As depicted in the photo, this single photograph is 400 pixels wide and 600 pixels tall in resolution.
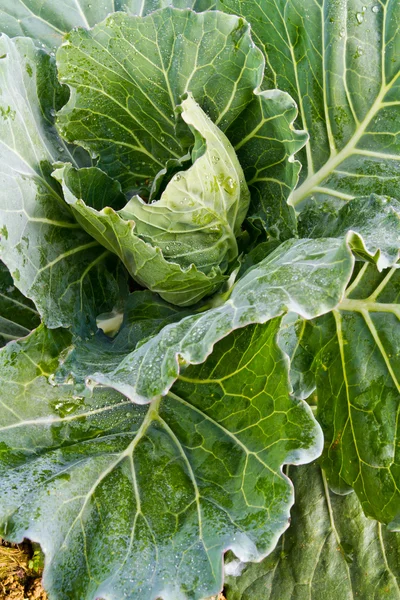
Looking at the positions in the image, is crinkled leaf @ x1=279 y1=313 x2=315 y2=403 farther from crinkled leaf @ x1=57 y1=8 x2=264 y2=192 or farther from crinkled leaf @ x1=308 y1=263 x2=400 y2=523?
crinkled leaf @ x1=57 y1=8 x2=264 y2=192

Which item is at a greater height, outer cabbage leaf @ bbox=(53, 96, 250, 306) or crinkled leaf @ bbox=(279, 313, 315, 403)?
outer cabbage leaf @ bbox=(53, 96, 250, 306)

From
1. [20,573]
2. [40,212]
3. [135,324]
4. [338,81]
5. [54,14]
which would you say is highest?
[54,14]

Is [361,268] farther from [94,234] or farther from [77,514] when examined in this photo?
[77,514]

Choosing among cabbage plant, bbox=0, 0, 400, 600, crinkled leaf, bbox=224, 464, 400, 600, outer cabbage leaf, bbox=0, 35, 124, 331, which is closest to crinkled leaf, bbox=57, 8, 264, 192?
cabbage plant, bbox=0, 0, 400, 600

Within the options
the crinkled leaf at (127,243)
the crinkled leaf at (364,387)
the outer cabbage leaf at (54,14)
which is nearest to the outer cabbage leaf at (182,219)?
the crinkled leaf at (127,243)

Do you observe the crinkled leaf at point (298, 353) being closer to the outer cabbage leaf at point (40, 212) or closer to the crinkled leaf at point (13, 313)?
the outer cabbage leaf at point (40, 212)

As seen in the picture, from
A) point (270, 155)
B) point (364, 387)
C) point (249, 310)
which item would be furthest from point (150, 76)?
point (364, 387)

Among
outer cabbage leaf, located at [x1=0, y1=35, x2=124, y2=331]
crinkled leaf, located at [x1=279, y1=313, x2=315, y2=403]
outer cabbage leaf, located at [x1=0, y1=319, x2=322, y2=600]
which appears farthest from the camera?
crinkled leaf, located at [x1=279, y1=313, x2=315, y2=403]

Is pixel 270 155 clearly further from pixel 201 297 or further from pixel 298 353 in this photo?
pixel 298 353
